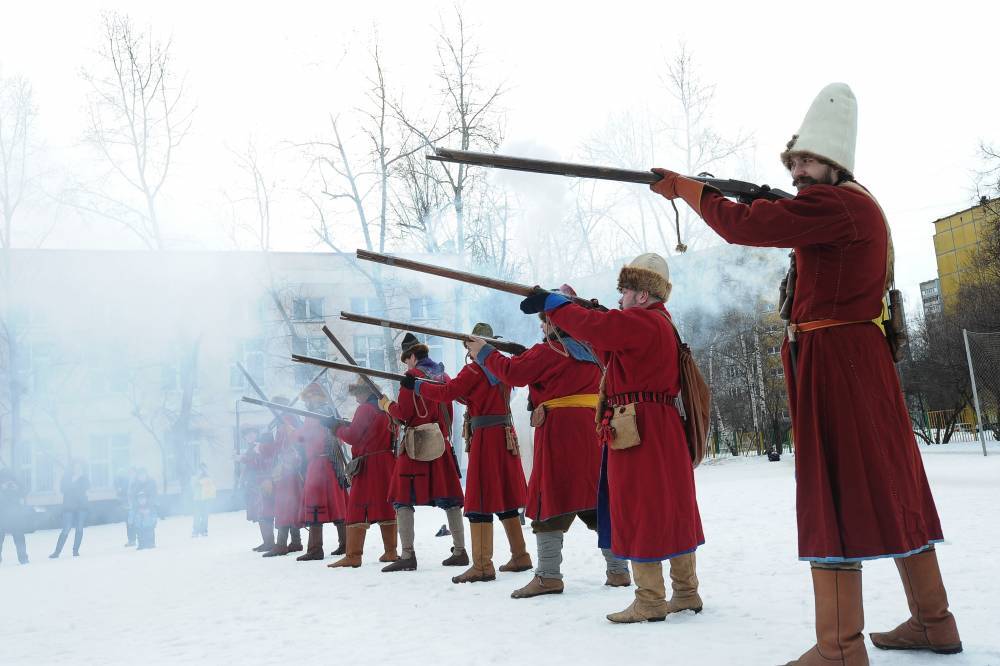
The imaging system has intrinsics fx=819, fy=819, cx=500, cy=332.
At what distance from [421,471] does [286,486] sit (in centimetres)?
358

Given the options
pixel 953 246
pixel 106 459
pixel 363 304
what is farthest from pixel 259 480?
pixel 953 246

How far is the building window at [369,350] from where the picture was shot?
2564 cm

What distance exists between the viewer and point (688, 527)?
436cm

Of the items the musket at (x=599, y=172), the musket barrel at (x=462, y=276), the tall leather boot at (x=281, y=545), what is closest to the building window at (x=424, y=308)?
the tall leather boot at (x=281, y=545)

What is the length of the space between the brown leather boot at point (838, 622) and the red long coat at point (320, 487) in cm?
707

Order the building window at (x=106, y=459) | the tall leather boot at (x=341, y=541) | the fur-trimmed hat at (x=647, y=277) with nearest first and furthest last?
the fur-trimmed hat at (x=647, y=277), the tall leather boot at (x=341, y=541), the building window at (x=106, y=459)

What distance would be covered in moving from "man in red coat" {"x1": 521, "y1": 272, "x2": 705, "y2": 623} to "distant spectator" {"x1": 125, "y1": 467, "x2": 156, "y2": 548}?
12761 millimetres

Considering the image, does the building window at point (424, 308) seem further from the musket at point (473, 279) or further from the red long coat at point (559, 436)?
the red long coat at point (559, 436)

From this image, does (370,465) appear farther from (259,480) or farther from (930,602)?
(930,602)

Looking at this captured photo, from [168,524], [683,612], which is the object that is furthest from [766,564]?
[168,524]

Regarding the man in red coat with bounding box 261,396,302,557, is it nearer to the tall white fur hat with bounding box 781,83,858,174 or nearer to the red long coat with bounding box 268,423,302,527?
the red long coat with bounding box 268,423,302,527

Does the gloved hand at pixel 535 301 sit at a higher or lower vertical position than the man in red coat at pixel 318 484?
higher

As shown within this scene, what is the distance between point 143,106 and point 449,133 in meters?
8.90

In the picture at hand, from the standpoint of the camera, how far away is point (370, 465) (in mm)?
8539
